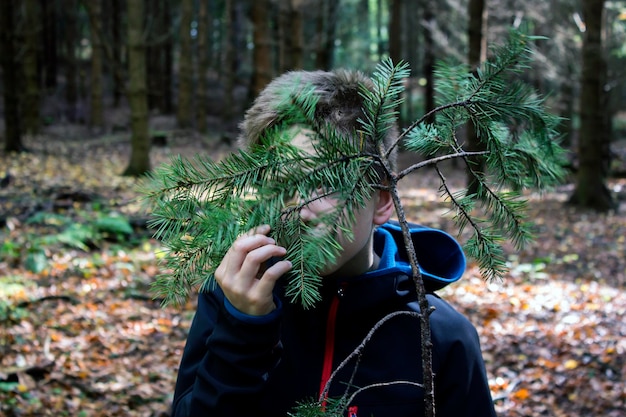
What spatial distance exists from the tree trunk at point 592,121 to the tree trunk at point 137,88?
28.3ft

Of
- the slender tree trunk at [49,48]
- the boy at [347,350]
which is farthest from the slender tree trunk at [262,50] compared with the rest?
the slender tree trunk at [49,48]

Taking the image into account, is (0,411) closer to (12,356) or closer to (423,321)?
(12,356)

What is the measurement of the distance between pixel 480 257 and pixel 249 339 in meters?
0.53

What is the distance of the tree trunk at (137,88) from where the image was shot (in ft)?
39.7

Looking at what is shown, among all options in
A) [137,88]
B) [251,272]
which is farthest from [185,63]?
[251,272]

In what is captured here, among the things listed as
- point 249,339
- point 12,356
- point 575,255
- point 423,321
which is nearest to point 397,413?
point 249,339

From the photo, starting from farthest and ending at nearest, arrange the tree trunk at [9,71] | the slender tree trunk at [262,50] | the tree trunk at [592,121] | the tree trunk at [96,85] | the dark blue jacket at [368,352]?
the tree trunk at [96,85] < the tree trunk at [9,71] < the tree trunk at [592,121] < the slender tree trunk at [262,50] < the dark blue jacket at [368,352]

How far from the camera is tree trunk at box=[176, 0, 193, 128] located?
20473 millimetres

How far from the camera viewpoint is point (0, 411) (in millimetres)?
3732

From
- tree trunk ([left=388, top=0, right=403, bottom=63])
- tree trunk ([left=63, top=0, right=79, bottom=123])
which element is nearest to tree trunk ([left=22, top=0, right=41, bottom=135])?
tree trunk ([left=63, top=0, right=79, bottom=123])

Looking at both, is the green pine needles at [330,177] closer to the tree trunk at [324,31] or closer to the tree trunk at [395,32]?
the tree trunk at [324,31]

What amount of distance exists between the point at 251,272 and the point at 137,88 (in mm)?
12276

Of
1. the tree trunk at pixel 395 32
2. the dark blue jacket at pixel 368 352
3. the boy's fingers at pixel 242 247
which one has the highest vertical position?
the tree trunk at pixel 395 32

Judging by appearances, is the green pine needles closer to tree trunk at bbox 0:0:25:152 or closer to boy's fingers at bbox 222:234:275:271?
boy's fingers at bbox 222:234:275:271
